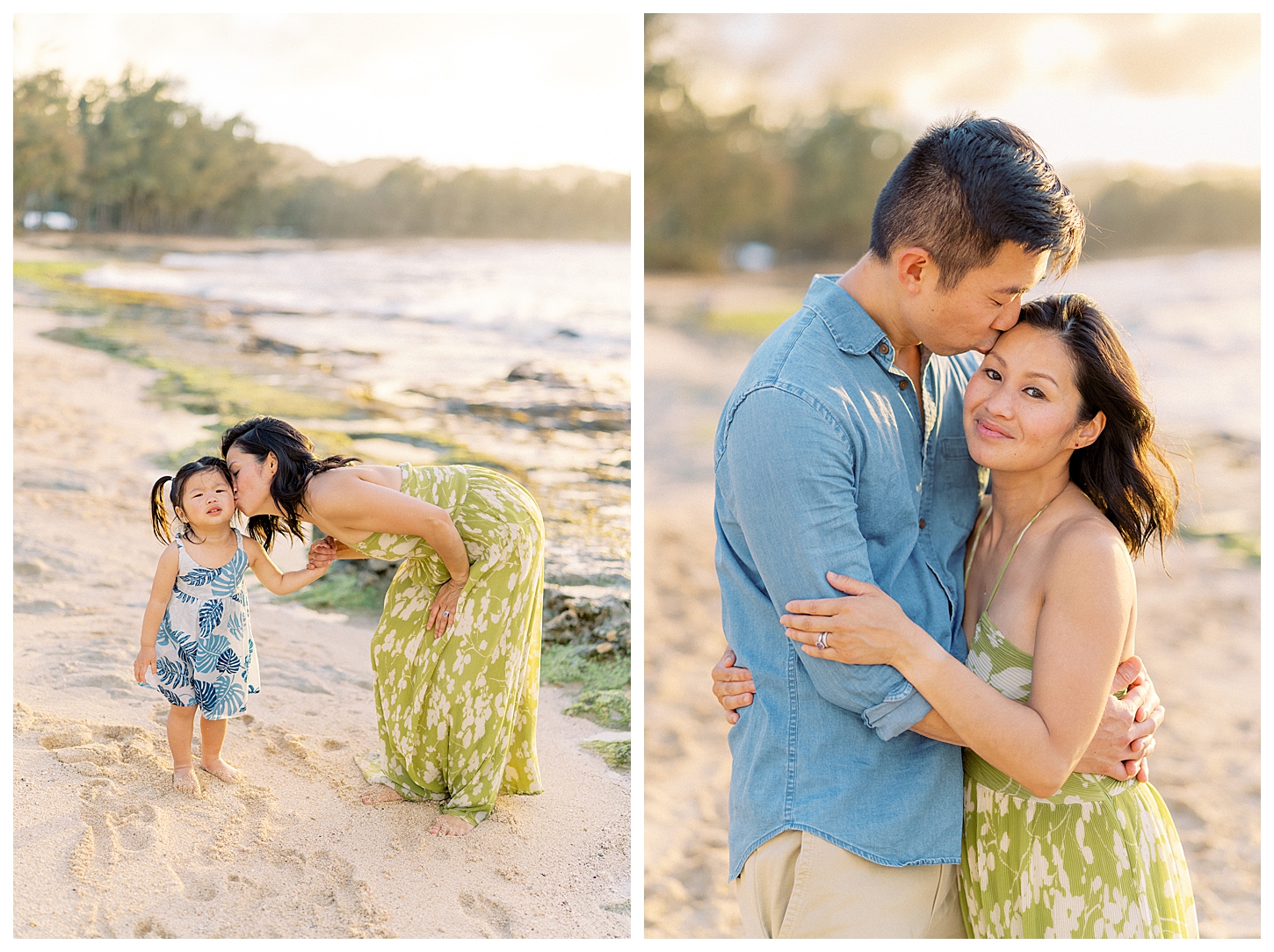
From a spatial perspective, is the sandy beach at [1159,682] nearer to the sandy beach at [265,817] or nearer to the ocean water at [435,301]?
the sandy beach at [265,817]

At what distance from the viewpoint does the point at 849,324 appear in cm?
158

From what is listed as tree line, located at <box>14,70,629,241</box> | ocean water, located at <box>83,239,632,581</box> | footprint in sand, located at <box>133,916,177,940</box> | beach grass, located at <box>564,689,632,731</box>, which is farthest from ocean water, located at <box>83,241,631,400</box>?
footprint in sand, located at <box>133,916,177,940</box>

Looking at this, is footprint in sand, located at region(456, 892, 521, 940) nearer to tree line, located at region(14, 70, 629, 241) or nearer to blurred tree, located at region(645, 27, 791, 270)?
tree line, located at region(14, 70, 629, 241)

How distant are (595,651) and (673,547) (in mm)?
2722

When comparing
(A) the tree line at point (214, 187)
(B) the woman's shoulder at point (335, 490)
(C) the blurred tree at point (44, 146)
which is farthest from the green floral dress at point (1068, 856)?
(C) the blurred tree at point (44, 146)

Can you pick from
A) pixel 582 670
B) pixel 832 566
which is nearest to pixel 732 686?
pixel 832 566

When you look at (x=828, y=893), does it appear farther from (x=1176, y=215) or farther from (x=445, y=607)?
(x=1176, y=215)

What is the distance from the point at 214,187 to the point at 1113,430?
572cm

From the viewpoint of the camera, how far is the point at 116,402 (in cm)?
481

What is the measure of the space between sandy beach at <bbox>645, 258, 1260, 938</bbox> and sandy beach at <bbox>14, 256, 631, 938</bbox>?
81cm

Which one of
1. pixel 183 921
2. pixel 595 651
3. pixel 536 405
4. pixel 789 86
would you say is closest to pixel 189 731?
pixel 183 921

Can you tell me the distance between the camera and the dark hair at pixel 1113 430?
1.62 metres

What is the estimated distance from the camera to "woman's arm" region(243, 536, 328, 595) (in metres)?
2.34

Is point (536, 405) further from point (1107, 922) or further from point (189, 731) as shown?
point (1107, 922)
